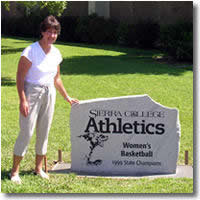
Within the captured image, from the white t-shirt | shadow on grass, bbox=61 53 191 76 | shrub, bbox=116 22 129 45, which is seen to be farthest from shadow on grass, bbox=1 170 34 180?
shrub, bbox=116 22 129 45

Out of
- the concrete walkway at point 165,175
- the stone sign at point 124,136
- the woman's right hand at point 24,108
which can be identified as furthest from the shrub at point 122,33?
the woman's right hand at point 24,108

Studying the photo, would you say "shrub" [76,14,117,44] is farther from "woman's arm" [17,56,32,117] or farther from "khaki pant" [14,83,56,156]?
"woman's arm" [17,56,32,117]

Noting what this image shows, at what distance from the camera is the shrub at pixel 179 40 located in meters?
17.6

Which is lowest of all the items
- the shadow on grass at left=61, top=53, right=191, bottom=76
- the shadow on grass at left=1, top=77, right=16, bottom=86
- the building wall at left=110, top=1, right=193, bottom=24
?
the shadow on grass at left=1, top=77, right=16, bottom=86

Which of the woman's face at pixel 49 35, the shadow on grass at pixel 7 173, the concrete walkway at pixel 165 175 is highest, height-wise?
the woman's face at pixel 49 35

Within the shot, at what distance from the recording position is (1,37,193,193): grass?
540cm

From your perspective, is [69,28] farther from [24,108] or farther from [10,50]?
[24,108]

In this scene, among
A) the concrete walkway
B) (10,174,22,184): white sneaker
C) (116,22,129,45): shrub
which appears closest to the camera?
(10,174,22,184): white sneaker

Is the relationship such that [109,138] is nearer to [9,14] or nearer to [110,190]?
[110,190]

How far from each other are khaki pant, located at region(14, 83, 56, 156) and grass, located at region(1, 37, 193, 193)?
1.75 feet

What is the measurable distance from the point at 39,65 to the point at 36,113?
0.58m

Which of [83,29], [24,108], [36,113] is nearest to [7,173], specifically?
[36,113]

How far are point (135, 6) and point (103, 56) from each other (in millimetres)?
6573

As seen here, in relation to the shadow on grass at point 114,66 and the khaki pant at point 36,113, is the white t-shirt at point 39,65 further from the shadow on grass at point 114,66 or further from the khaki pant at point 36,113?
the shadow on grass at point 114,66
